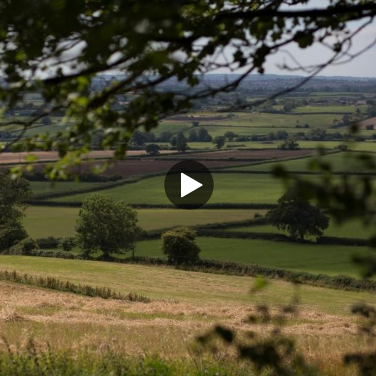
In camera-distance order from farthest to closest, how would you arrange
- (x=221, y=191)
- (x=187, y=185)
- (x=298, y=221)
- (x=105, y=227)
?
(x=187, y=185), (x=221, y=191), (x=105, y=227), (x=298, y=221)

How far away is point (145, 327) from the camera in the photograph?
17016 mm

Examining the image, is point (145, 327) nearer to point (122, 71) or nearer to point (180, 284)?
point (122, 71)

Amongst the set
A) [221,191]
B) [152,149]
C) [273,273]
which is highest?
[152,149]

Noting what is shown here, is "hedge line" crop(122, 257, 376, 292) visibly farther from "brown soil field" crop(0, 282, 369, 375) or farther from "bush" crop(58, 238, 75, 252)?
"brown soil field" crop(0, 282, 369, 375)

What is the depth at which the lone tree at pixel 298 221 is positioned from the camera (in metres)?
63.3

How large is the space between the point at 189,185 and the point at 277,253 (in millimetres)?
29121

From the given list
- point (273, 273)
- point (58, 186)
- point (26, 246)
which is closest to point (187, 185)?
point (58, 186)

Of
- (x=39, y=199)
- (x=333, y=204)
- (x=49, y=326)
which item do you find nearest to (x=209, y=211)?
(x=39, y=199)

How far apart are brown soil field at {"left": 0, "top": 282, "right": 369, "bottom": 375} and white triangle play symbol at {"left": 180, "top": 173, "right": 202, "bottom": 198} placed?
2156 inches

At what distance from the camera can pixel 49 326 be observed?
615 inches

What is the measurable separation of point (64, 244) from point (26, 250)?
443cm

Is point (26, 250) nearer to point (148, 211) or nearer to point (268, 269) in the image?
point (148, 211)

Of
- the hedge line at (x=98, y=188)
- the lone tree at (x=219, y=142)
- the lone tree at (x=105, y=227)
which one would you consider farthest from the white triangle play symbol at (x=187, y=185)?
the lone tree at (x=105, y=227)

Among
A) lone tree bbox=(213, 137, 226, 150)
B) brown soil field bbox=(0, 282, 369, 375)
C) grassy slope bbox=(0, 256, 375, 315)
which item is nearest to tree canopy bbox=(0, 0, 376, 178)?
brown soil field bbox=(0, 282, 369, 375)
